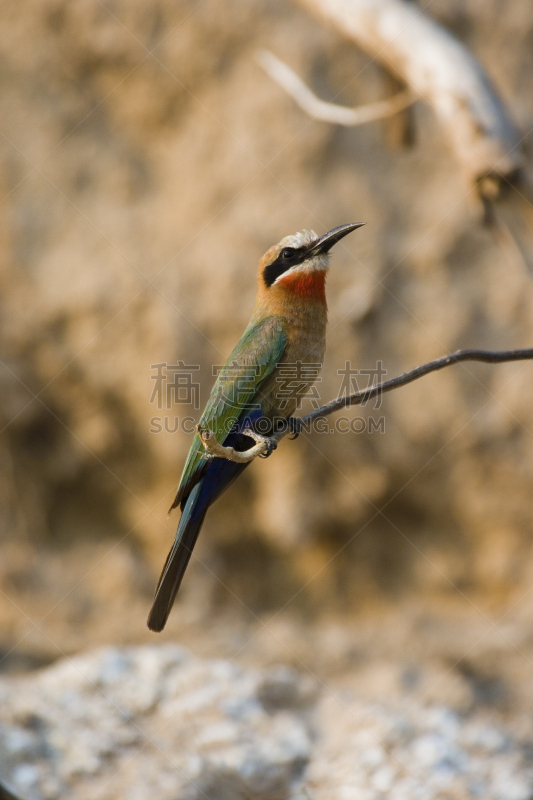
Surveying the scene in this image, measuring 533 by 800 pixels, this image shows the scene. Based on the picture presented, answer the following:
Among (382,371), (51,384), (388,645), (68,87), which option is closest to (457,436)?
(382,371)

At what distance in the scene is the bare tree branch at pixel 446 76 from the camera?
2.98 m

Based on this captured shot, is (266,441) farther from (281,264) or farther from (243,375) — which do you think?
(281,264)

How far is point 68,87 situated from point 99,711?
154 inches

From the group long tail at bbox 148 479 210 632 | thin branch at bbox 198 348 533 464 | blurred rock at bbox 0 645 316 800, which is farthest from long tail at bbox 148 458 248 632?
blurred rock at bbox 0 645 316 800

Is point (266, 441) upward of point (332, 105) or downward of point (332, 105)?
downward

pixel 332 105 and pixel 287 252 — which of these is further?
pixel 332 105

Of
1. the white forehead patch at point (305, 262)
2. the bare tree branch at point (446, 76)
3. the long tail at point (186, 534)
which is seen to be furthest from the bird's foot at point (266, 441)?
the bare tree branch at point (446, 76)

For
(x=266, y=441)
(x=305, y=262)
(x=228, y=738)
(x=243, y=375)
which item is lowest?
(x=228, y=738)

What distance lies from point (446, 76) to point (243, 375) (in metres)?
1.56

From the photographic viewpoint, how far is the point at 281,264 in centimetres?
280

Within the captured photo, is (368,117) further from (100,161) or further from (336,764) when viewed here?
(336,764)

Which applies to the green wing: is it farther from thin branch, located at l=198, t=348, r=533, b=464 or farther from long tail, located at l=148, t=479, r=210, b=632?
thin branch, located at l=198, t=348, r=533, b=464

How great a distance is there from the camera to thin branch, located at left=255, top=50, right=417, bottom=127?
357 centimetres

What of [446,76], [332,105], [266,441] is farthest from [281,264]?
[332,105]
